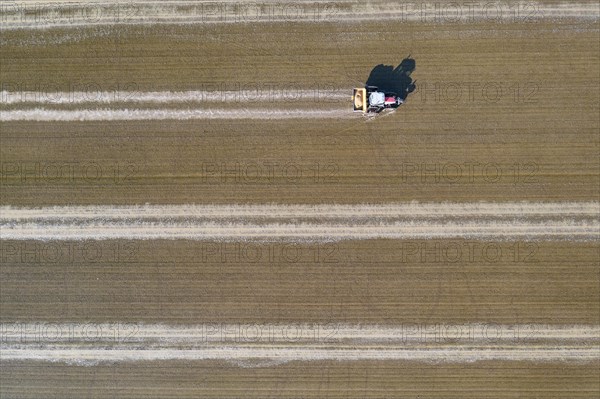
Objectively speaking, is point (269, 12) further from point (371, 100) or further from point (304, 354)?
point (304, 354)

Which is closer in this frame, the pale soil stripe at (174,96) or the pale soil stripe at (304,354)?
the pale soil stripe at (304,354)

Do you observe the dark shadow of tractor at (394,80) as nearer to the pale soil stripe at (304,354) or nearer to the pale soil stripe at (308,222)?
the pale soil stripe at (308,222)

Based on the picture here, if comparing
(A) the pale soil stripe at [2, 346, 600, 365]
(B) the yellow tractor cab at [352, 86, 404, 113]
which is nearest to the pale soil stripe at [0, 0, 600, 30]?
(B) the yellow tractor cab at [352, 86, 404, 113]

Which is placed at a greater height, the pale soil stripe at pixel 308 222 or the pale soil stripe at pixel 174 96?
the pale soil stripe at pixel 174 96

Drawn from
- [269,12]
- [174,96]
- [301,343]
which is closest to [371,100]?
[269,12]

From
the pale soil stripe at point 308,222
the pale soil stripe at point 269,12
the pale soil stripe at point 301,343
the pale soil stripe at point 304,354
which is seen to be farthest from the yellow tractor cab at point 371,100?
the pale soil stripe at point 304,354

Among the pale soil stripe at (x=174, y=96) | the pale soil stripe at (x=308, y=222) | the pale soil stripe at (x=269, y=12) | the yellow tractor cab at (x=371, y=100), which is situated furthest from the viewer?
the pale soil stripe at (x=174, y=96)

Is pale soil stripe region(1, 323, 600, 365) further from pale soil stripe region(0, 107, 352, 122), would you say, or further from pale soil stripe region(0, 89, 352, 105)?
pale soil stripe region(0, 89, 352, 105)
